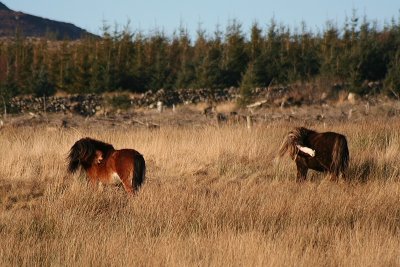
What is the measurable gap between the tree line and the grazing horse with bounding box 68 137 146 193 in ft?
57.3

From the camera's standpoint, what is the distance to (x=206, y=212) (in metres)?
6.46

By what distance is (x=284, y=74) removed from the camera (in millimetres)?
31516

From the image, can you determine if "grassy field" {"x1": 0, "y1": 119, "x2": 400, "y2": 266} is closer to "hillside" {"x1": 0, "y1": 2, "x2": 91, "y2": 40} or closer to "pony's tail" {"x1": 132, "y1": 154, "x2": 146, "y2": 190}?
"pony's tail" {"x1": 132, "y1": 154, "x2": 146, "y2": 190}

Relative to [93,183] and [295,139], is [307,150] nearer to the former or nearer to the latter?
[295,139]

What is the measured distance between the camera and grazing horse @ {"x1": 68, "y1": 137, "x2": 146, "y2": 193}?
299 inches

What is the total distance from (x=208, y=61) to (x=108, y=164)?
23.3 m

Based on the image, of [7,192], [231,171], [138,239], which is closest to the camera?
[138,239]

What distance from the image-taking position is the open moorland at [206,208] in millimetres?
4965

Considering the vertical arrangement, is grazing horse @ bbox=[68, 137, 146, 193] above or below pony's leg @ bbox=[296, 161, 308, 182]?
above

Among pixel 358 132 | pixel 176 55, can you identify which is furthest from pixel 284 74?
pixel 358 132

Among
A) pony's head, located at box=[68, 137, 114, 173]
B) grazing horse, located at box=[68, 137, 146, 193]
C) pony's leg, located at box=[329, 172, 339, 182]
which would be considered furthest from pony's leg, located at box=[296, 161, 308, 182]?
pony's head, located at box=[68, 137, 114, 173]

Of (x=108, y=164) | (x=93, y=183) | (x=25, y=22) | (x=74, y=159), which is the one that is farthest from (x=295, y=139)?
(x=25, y=22)

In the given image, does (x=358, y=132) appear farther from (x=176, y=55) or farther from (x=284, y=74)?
(x=176, y=55)

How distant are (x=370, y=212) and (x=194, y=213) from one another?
2.03 metres
